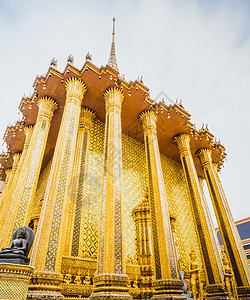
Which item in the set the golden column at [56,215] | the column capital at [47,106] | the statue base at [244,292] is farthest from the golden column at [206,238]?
the column capital at [47,106]

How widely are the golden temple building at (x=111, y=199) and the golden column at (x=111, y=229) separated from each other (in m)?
0.02

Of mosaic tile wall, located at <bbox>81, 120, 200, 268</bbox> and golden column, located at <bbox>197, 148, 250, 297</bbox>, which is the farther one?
golden column, located at <bbox>197, 148, 250, 297</bbox>

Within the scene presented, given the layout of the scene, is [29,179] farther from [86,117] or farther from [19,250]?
[86,117]

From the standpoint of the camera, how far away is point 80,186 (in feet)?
25.4

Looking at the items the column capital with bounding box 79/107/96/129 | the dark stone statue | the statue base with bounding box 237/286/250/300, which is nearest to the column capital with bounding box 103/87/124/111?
the column capital with bounding box 79/107/96/129

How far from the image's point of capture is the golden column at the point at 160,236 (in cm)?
579

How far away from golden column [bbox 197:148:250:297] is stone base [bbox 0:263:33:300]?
27.6 ft

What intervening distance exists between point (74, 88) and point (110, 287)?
5998 mm

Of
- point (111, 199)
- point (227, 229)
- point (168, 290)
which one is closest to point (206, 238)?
point (227, 229)

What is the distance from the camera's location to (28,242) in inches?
152

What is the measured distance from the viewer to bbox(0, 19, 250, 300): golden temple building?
5270mm

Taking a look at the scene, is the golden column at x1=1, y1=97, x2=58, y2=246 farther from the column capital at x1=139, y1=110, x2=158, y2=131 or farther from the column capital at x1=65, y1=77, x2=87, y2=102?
the column capital at x1=139, y1=110, x2=158, y2=131

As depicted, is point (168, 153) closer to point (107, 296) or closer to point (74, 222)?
point (74, 222)

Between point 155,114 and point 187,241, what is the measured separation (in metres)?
6.33
